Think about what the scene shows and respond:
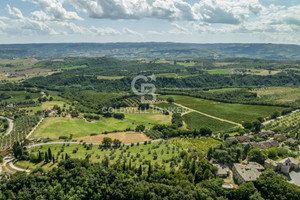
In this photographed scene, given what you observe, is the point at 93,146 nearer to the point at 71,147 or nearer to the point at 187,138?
the point at 71,147

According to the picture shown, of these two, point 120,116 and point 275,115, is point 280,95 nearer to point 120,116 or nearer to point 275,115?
point 275,115

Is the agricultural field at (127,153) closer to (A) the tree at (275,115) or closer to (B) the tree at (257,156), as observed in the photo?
(B) the tree at (257,156)

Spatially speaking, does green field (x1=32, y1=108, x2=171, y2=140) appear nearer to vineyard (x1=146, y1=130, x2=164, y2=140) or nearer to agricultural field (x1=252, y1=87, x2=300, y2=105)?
vineyard (x1=146, y1=130, x2=164, y2=140)

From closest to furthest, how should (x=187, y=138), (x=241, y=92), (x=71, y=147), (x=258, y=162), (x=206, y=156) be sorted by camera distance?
(x=258, y=162)
(x=206, y=156)
(x=71, y=147)
(x=187, y=138)
(x=241, y=92)

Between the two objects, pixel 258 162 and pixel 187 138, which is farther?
pixel 187 138

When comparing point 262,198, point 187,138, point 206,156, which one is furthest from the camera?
point 187,138

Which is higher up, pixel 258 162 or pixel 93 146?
pixel 258 162

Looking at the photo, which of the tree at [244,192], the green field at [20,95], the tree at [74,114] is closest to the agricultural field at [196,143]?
the tree at [244,192]

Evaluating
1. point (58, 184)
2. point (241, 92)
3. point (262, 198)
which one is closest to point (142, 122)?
point (58, 184)
